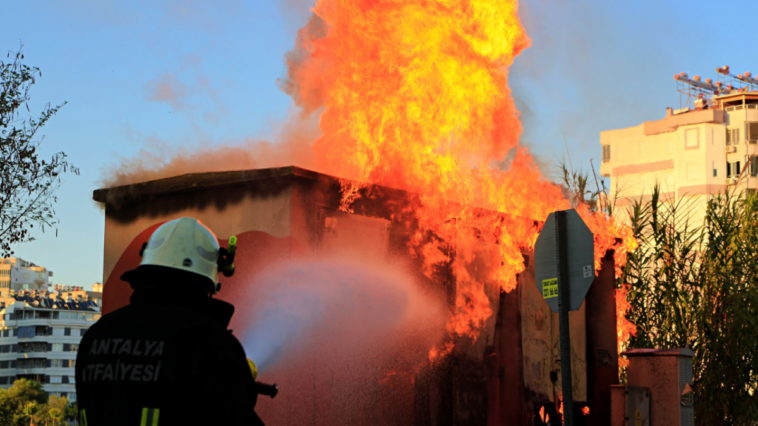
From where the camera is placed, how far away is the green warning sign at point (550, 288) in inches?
220

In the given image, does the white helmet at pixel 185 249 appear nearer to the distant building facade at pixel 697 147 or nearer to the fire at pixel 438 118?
the fire at pixel 438 118

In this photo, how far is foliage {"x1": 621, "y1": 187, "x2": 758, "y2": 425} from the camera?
35.1 ft

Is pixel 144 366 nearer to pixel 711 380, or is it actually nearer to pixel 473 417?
pixel 473 417

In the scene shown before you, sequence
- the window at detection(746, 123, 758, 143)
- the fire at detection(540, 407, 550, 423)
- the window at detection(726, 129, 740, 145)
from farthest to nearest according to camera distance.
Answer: the window at detection(726, 129, 740, 145), the window at detection(746, 123, 758, 143), the fire at detection(540, 407, 550, 423)

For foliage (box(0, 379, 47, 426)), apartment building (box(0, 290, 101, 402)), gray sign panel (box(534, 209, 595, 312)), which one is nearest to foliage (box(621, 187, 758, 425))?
gray sign panel (box(534, 209, 595, 312))

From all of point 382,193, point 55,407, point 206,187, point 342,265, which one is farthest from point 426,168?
point 55,407

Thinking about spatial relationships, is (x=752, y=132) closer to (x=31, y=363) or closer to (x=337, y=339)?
(x=337, y=339)

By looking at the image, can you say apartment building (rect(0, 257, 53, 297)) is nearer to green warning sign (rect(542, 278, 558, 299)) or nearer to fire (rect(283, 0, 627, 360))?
fire (rect(283, 0, 627, 360))

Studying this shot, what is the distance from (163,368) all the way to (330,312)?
4451 mm

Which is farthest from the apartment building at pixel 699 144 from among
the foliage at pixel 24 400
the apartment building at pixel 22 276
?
the apartment building at pixel 22 276

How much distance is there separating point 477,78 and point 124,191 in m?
4.26

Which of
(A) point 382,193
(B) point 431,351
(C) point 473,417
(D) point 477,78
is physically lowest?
(C) point 473,417

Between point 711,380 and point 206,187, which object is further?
point 711,380

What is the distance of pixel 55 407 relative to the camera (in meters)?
110
